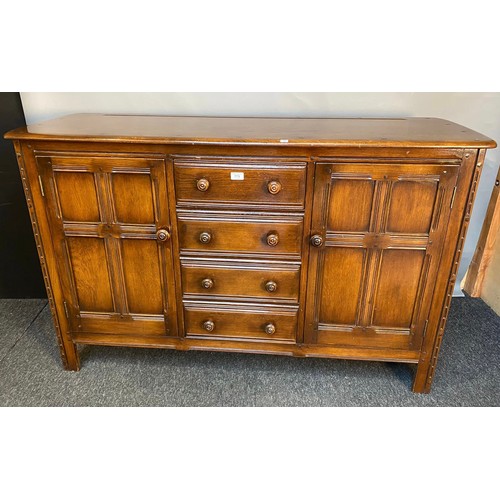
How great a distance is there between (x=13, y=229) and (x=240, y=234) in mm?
1336

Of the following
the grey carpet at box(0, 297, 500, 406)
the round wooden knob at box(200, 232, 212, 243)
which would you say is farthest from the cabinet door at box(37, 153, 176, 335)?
the grey carpet at box(0, 297, 500, 406)

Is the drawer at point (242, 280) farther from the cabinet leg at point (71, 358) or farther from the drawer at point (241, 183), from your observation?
the cabinet leg at point (71, 358)

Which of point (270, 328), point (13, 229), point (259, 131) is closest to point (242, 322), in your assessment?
point (270, 328)

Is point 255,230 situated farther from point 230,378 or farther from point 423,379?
point 423,379

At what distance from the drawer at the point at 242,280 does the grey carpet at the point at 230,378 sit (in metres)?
0.40

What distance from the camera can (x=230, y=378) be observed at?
1.78m

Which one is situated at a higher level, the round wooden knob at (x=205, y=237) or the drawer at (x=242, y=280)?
the round wooden knob at (x=205, y=237)

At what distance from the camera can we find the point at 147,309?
168cm

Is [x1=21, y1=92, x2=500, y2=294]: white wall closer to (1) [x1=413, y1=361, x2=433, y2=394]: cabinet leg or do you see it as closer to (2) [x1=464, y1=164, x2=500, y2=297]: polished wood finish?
(2) [x1=464, y1=164, x2=500, y2=297]: polished wood finish

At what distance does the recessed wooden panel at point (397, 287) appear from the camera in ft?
4.89

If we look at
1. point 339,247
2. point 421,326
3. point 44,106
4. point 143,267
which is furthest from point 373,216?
point 44,106

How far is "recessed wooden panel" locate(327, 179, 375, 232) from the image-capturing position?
4.60 feet

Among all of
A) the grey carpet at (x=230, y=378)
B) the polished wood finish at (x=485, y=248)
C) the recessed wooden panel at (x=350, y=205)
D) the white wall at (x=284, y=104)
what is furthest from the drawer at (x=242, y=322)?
the polished wood finish at (x=485, y=248)

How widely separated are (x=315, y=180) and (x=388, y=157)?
0.24 meters
